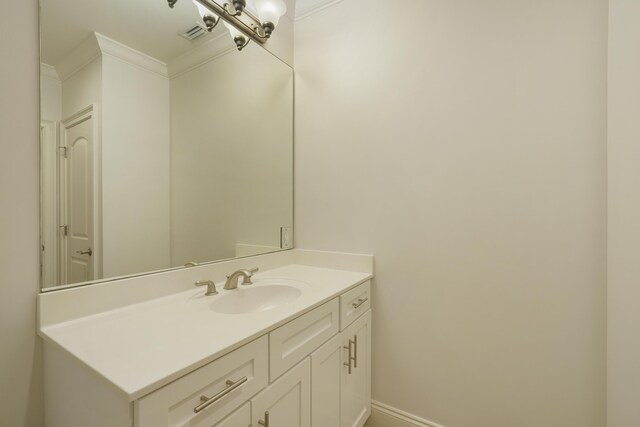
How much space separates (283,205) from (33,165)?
1.14m

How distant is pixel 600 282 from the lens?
1.04 m

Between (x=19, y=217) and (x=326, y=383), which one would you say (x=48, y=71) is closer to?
(x=19, y=217)

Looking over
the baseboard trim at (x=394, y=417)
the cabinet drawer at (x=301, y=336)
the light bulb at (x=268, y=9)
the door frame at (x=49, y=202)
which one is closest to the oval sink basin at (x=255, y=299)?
the cabinet drawer at (x=301, y=336)

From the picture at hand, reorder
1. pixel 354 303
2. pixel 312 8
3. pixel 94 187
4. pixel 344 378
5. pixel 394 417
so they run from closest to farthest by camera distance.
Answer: pixel 94 187 < pixel 344 378 < pixel 354 303 < pixel 394 417 < pixel 312 8

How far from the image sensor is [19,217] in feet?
2.67

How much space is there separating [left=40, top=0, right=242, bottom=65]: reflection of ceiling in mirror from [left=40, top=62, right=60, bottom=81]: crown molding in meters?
0.01

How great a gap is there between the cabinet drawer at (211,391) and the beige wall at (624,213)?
48.0 inches

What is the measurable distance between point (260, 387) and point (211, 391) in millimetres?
177

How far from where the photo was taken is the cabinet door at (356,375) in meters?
1.25

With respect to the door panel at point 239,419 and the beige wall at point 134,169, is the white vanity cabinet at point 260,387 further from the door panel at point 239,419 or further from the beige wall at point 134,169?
the beige wall at point 134,169

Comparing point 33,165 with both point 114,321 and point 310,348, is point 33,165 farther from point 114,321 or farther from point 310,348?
point 310,348

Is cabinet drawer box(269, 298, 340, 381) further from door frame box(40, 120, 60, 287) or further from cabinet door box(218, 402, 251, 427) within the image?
door frame box(40, 120, 60, 287)

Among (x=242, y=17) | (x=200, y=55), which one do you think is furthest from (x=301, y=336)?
(x=242, y=17)

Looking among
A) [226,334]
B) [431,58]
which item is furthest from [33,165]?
[431,58]
